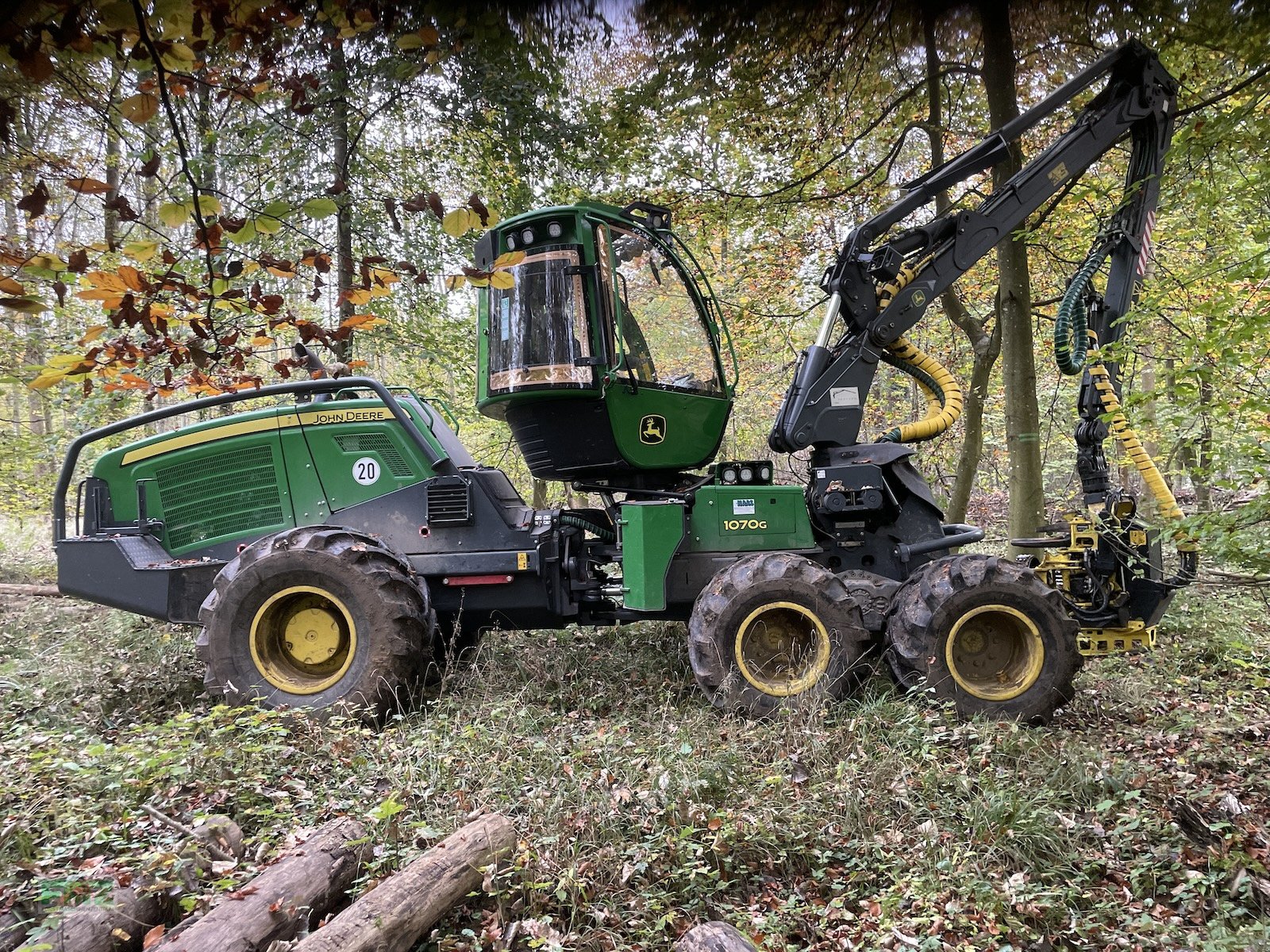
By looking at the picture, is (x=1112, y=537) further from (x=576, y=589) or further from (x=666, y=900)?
(x=666, y=900)

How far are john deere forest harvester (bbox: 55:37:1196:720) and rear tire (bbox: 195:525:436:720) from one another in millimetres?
19

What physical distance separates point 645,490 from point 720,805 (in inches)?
93.9

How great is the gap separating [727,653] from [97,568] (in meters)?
3.78

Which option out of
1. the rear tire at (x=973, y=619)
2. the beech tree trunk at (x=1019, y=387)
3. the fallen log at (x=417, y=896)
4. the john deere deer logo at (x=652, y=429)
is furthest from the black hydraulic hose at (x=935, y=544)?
the fallen log at (x=417, y=896)

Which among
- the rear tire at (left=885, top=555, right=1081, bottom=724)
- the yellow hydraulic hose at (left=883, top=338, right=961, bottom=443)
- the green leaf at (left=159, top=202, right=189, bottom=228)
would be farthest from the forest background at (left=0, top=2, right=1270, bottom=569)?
the rear tire at (left=885, top=555, right=1081, bottom=724)

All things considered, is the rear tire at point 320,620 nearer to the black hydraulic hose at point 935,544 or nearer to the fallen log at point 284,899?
the fallen log at point 284,899

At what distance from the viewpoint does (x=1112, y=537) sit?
4.95 meters

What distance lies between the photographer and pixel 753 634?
470 centimetres

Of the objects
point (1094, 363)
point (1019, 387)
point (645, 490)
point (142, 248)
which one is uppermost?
point (1019, 387)

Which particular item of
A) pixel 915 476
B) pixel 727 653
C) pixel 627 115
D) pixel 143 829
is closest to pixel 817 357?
pixel 915 476

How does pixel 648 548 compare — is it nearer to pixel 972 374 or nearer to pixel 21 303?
pixel 21 303

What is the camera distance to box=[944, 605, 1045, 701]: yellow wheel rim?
4516mm

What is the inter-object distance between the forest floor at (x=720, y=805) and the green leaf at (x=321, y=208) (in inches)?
84.7

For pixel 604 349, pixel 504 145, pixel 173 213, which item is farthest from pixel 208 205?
pixel 604 349
